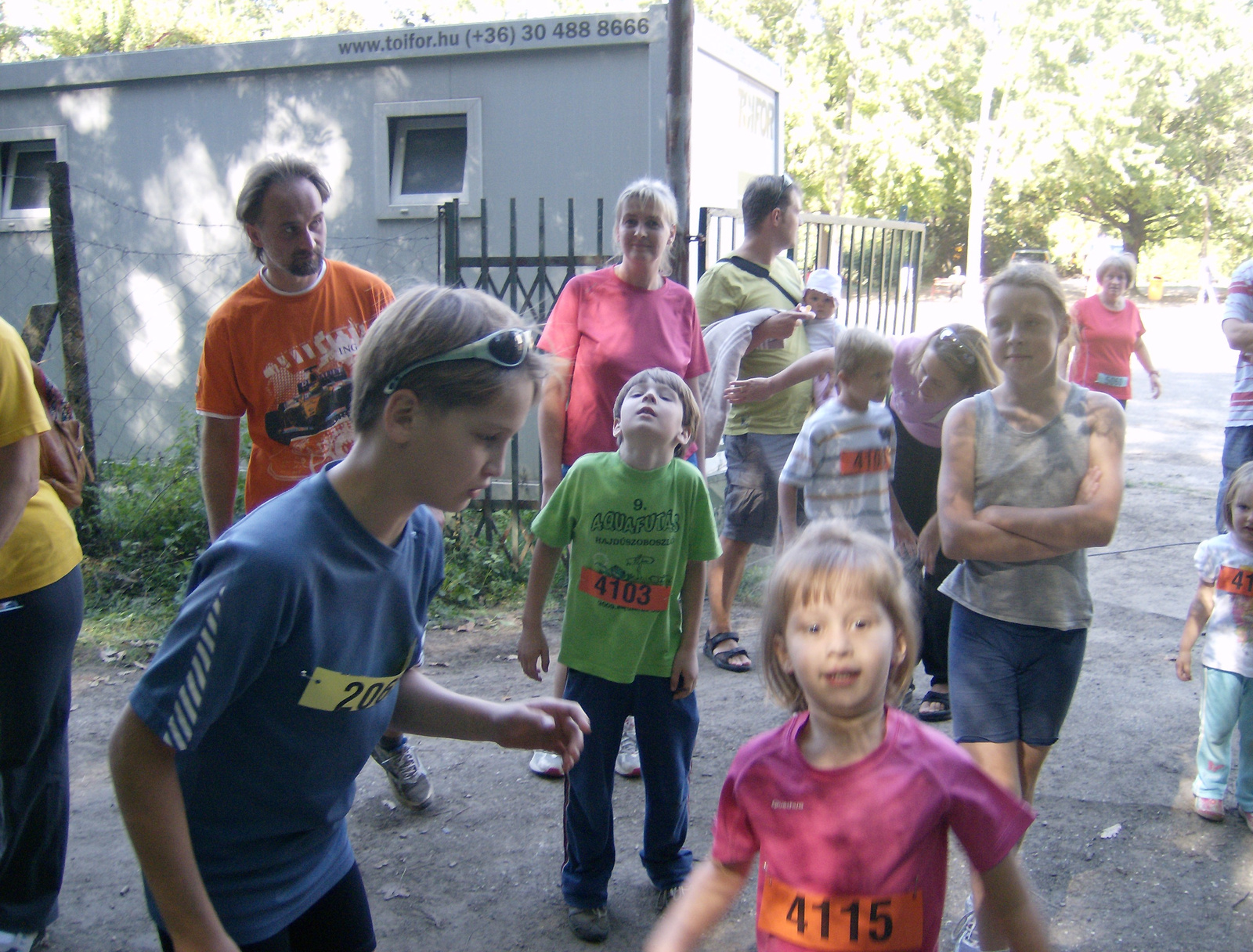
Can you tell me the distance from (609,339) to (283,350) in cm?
125

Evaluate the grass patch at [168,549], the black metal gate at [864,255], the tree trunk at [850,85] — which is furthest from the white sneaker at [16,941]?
the tree trunk at [850,85]

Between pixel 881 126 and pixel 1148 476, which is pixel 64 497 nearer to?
pixel 1148 476

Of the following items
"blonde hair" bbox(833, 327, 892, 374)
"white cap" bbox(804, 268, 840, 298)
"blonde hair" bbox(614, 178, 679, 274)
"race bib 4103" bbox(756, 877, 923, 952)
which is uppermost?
"blonde hair" bbox(614, 178, 679, 274)

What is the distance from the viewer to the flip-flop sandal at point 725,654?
486 cm

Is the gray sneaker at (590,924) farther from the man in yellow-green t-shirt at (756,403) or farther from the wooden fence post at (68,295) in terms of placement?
the wooden fence post at (68,295)

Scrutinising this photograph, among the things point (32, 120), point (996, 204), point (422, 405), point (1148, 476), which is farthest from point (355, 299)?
point (996, 204)

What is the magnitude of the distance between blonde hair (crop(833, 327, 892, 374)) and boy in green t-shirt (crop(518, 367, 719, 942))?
1.12 m

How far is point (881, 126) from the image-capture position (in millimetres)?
30141

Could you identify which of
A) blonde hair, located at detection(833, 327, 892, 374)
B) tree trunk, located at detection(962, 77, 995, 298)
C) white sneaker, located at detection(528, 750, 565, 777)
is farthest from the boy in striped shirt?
tree trunk, located at detection(962, 77, 995, 298)

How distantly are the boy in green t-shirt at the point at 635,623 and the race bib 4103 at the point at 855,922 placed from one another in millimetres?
1244

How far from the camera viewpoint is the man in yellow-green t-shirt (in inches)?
188

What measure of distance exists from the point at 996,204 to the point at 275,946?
44.4 metres

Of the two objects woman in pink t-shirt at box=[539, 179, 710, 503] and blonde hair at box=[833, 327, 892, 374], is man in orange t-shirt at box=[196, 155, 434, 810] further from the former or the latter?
blonde hair at box=[833, 327, 892, 374]

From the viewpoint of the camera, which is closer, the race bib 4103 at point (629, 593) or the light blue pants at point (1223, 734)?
the race bib 4103 at point (629, 593)
